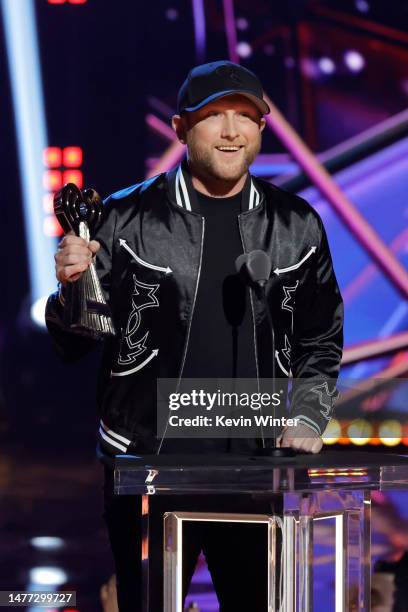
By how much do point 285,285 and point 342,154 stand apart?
282 centimetres

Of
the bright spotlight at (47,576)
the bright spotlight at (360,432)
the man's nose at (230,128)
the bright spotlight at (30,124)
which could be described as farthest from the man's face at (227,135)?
the bright spotlight at (360,432)

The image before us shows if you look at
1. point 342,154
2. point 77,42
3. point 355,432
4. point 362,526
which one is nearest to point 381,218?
point 342,154

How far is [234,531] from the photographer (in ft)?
7.55

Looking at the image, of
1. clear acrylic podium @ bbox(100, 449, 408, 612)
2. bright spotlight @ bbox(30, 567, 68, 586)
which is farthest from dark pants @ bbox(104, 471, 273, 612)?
bright spotlight @ bbox(30, 567, 68, 586)

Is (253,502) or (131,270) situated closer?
(253,502)

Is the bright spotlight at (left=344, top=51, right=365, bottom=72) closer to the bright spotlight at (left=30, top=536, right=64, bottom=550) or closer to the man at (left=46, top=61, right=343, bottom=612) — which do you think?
the bright spotlight at (left=30, top=536, right=64, bottom=550)

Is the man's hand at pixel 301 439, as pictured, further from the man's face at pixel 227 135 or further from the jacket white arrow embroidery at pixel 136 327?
the man's face at pixel 227 135

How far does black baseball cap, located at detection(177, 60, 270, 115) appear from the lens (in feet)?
8.73

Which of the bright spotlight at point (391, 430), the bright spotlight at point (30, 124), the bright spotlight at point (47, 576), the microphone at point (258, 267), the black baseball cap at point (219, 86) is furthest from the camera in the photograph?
the bright spotlight at point (391, 430)

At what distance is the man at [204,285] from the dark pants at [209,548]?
71mm

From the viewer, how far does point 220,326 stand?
8.85 feet

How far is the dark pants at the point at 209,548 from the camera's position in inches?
86.4

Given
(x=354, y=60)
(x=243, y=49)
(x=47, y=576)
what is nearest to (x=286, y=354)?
(x=47, y=576)

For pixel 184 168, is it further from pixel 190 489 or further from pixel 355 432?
pixel 355 432
